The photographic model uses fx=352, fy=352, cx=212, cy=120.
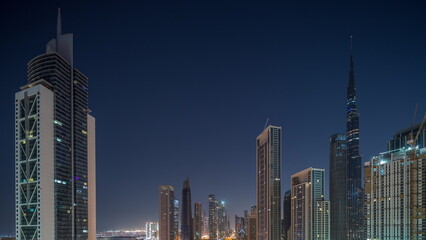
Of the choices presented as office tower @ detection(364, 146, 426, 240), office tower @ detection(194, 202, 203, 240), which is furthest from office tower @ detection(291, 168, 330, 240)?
office tower @ detection(194, 202, 203, 240)

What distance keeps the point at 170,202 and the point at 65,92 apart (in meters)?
90.6

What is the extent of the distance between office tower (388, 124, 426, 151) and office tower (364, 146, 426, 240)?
48.8 feet

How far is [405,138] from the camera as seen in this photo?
71.5 meters

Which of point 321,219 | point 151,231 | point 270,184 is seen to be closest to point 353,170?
point 321,219

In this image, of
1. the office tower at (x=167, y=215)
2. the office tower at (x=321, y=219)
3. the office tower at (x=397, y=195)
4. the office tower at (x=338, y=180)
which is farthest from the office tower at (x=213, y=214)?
the office tower at (x=397, y=195)

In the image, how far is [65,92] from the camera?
163 ft

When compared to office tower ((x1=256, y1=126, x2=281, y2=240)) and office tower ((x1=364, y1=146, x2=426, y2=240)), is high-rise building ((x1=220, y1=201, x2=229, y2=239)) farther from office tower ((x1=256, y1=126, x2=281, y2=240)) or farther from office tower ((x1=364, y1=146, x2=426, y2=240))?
office tower ((x1=364, y1=146, x2=426, y2=240))

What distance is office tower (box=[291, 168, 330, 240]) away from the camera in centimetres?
9275

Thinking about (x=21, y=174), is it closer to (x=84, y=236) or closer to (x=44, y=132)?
(x=44, y=132)

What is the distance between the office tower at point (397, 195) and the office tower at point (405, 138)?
14.9 m

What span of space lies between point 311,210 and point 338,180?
46.4 metres

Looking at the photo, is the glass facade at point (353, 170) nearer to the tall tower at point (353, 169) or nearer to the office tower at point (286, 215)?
the tall tower at point (353, 169)

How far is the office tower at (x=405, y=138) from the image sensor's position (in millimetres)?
67125

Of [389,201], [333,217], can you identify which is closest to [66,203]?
[389,201]
